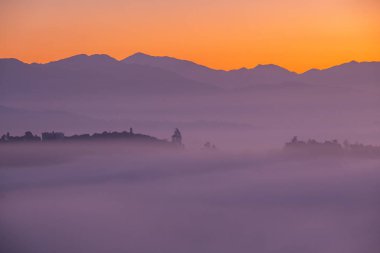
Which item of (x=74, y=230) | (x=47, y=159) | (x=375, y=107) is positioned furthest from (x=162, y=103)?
(x=74, y=230)

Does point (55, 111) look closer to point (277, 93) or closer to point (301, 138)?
point (301, 138)

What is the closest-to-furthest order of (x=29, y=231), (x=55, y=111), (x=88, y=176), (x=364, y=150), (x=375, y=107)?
(x=29, y=231) → (x=364, y=150) → (x=88, y=176) → (x=55, y=111) → (x=375, y=107)

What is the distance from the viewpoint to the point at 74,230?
62844 mm

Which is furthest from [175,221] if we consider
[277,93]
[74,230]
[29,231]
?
[277,93]

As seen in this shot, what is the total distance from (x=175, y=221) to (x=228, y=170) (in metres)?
24.8

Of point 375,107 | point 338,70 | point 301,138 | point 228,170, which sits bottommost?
point 228,170

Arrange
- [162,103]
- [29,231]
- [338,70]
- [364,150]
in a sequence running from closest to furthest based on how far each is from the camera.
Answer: [29,231] → [364,150] → [162,103] → [338,70]

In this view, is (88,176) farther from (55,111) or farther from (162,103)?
(162,103)

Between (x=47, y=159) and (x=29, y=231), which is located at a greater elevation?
(x=47, y=159)

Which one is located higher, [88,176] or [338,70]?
[338,70]

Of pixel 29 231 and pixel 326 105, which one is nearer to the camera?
pixel 29 231

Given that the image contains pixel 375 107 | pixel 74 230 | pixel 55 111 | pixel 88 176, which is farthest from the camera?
pixel 375 107

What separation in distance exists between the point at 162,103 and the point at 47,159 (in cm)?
6614

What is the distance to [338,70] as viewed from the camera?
513 ft
